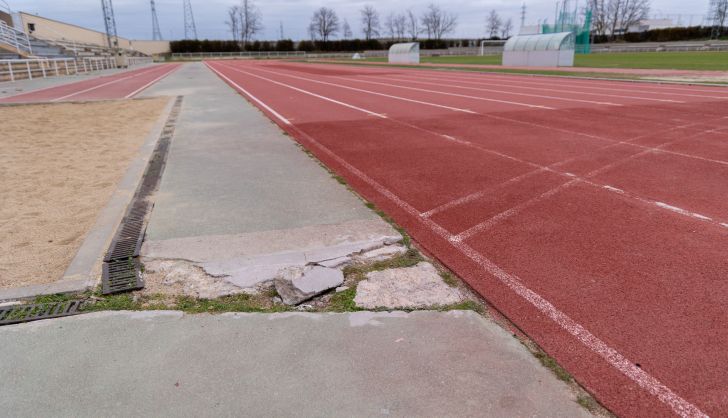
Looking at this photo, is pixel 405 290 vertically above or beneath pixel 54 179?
beneath

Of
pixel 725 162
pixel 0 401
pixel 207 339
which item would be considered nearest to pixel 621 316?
pixel 207 339

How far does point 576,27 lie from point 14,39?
58.3m

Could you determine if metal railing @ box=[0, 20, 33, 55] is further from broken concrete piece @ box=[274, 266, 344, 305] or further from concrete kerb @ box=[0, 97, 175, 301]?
broken concrete piece @ box=[274, 266, 344, 305]

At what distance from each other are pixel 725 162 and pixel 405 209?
5.68 metres

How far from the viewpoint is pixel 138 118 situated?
13.8 m

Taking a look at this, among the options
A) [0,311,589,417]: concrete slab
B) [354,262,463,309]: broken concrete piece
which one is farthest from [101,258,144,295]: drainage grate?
[354,262,463,309]: broken concrete piece

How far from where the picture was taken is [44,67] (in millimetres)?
34906

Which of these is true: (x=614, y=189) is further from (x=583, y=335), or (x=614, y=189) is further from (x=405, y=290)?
(x=405, y=290)

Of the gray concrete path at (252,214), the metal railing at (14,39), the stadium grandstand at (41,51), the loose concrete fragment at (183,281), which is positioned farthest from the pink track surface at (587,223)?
the metal railing at (14,39)

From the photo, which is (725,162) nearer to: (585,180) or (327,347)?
(585,180)

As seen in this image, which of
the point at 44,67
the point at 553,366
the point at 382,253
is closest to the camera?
the point at 553,366

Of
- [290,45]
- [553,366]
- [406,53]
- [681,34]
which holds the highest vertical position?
[290,45]

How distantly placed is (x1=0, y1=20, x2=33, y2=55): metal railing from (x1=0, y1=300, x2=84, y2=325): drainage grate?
40.1m

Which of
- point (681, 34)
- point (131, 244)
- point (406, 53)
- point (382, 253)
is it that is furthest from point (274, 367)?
point (681, 34)
